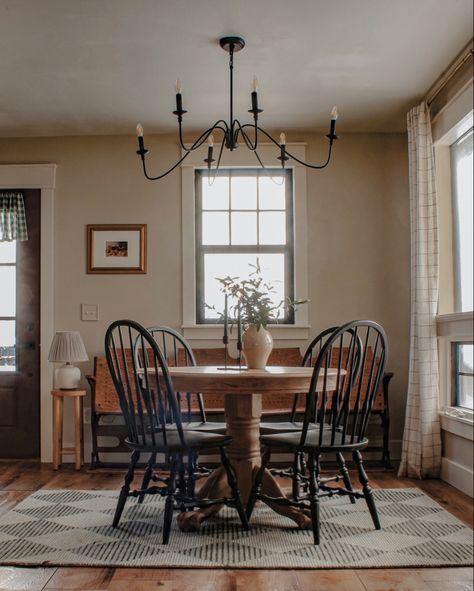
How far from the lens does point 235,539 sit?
243 cm

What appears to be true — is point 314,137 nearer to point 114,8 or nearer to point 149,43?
point 149,43

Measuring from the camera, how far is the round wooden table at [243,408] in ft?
7.73

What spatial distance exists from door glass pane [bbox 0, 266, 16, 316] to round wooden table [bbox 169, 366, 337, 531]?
6.78 feet

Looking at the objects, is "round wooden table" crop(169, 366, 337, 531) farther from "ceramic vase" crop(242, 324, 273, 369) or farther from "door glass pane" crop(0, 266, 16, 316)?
"door glass pane" crop(0, 266, 16, 316)

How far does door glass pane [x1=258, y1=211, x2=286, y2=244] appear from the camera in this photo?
4270 millimetres

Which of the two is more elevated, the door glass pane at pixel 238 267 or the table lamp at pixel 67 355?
the door glass pane at pixel 238 267

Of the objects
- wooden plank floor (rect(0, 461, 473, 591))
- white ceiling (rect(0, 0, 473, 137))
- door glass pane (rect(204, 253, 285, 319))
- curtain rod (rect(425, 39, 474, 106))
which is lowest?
wooden plank floor (rect(0, 461, 473, 591))

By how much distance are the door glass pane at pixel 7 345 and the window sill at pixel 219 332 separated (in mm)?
1143

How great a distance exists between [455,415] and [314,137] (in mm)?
2029

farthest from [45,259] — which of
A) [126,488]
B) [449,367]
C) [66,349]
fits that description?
[449,367]

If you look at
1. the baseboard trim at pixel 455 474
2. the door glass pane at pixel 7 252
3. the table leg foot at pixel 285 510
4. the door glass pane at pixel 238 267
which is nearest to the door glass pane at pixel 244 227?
the door glass pane at pixel 238 267

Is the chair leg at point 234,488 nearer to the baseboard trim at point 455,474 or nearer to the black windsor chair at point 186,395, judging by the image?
the black windsor chair at point 186,395

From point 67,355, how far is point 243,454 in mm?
1572

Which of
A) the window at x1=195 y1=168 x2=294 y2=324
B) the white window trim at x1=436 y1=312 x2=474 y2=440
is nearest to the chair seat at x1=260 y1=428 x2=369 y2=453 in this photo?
the white window trim at x1=436 y1=312 x2=474 y2=440
